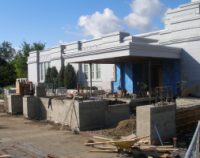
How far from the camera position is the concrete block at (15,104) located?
2484 centimetres

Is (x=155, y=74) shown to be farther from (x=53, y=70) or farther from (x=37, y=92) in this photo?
(x=53, y=70)

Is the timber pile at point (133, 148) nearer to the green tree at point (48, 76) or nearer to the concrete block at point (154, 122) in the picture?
the concrete block at point (154, 122)

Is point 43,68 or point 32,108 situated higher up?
point 43,68

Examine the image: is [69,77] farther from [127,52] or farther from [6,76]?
[6,76]

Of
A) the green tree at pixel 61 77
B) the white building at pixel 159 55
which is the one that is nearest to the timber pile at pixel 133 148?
the white building at pixel 159 55

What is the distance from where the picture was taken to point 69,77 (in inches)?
1443

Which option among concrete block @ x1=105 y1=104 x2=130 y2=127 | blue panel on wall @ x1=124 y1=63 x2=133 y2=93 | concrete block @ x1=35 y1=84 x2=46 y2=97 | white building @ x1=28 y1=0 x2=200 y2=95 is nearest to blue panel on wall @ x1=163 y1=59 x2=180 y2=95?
white building @ x1=28 y1=0 x2=200 y2=95

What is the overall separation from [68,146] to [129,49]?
9571 mm

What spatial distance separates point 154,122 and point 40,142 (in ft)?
15.1

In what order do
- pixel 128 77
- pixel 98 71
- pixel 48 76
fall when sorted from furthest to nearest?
pixel 48 76 → pixel 98 71 → pixel 128 77

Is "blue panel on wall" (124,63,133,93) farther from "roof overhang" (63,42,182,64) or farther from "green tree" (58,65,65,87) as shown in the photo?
"green tree" (58,65,65,87)

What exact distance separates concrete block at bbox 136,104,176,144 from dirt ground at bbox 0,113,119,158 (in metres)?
2.19

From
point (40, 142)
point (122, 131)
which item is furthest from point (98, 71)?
point (40, 142)

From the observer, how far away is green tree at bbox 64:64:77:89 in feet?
120
